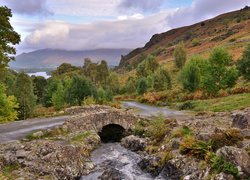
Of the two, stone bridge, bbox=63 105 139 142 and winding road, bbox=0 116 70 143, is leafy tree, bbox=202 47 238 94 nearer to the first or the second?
stone bridge, bbox=63 105 139 142

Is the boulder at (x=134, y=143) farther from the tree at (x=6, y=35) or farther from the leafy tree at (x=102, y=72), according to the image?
the leafy tree at (x=102, y=72)

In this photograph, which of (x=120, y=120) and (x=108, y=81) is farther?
(x=108, y=81)

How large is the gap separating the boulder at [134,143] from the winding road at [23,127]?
8.22m

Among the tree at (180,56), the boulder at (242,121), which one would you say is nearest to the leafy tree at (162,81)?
the tree at (180,56)

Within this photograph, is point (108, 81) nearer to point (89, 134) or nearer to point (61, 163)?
point (89, 134)

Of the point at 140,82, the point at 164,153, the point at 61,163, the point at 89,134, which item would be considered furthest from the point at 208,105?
the point at 140,82

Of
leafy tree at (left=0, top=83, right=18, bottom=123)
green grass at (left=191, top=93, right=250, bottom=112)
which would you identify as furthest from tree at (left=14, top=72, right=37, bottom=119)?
green grass at (left=191, top=93, right=250, bottom=112)

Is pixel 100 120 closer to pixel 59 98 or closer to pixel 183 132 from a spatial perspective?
pixel 183 132

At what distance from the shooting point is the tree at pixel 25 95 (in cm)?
7106

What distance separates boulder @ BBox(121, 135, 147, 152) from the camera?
39.1 metres

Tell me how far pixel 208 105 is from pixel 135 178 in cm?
3587

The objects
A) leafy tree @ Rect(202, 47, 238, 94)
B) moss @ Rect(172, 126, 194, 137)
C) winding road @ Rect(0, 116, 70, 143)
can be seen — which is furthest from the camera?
leafy tree @ Rect(202, 47, 238, 94)

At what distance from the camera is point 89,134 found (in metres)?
42.4

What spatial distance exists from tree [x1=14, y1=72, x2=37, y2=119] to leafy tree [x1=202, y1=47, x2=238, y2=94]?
116 feet
